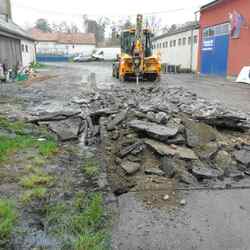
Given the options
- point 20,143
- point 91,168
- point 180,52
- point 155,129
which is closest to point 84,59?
point 180,52

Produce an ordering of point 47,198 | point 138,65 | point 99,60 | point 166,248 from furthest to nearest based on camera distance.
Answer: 1. point 99,60
2. point 138,65
3. point 47,198
4. point 166,248

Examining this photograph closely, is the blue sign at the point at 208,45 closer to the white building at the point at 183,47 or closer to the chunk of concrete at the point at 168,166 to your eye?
the white building at the point at 183,47

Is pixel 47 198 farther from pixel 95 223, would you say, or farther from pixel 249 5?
pixel 249 5

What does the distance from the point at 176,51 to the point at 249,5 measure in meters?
15.7

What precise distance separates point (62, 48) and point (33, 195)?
60.8m

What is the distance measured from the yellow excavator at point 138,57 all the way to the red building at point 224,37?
6035 millimetres

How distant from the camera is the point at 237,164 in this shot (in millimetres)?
4645

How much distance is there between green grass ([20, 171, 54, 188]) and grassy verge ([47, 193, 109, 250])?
636mm

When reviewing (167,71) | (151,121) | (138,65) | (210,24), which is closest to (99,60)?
(167,71)

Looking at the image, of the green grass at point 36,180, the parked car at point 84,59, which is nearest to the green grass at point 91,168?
the green grass at point 36,180

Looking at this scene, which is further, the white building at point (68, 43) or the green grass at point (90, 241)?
the white building at point (68, 43)

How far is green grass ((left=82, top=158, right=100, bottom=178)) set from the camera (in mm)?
4329

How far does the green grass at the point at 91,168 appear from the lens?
170 inches

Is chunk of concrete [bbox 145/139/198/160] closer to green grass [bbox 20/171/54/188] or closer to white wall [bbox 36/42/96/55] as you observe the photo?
green grass [bbox 20/171/54/188]
